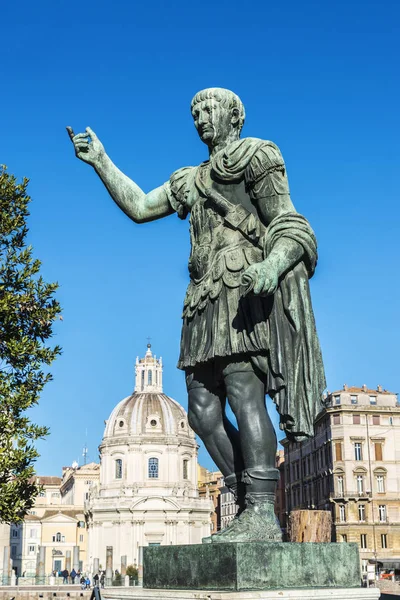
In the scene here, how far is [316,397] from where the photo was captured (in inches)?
162

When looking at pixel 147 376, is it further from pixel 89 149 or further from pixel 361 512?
pixel 89 149

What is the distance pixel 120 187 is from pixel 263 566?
2.48 m

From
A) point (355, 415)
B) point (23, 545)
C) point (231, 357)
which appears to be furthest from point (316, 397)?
point (23, 545)

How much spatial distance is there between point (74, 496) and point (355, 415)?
201ft

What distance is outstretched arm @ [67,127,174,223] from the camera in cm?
491

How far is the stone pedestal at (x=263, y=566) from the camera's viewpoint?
11.6ft

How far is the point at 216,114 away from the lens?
4.64 meters

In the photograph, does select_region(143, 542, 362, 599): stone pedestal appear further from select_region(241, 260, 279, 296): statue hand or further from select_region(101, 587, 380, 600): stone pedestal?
select_region(241, 260, 279, 296): statue hand

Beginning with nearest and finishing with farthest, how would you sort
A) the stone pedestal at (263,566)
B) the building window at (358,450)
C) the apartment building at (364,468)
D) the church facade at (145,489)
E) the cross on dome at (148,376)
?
1. the stone pedestal at (263,566)
2. the apartment building at (364,468)
3. the building window at (358,450)
4. the church facade at (145,489)
5. the cross on dome at (148,376)

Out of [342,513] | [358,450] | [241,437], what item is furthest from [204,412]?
[358,450]

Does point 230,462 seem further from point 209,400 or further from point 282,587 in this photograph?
point 282,587

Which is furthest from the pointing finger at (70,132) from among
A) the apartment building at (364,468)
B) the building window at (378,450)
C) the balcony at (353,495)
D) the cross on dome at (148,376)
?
the cross on dome at (148,376)

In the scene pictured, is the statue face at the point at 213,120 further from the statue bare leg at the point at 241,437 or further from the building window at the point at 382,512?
the building window at the point at 382,512

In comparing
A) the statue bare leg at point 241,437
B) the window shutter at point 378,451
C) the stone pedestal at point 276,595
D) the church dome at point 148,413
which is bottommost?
the stone pedestal at point 276,595
